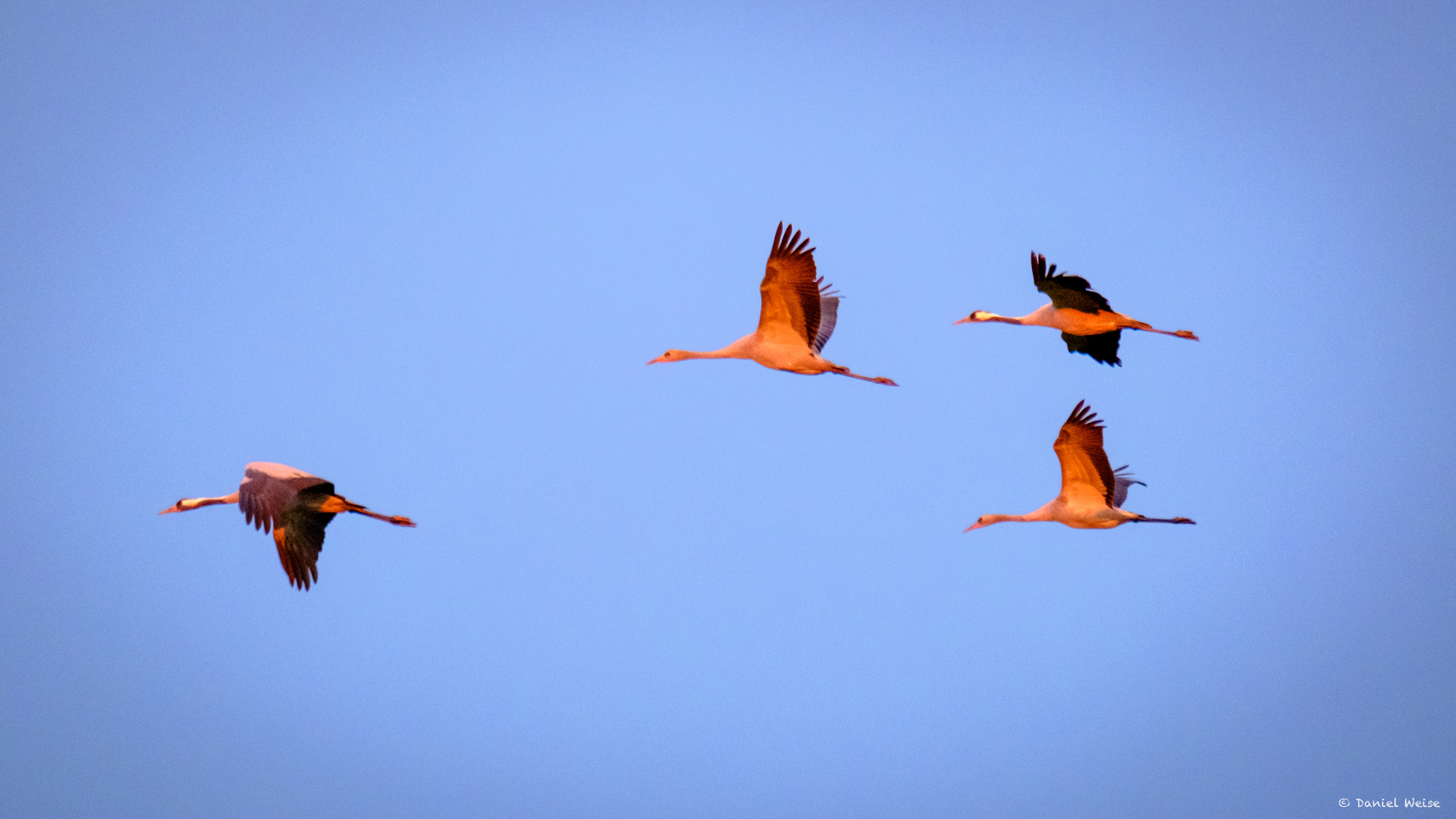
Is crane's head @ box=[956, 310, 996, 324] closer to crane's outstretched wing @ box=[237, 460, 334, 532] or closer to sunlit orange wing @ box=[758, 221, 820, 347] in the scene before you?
sunlit orange wing @ box=[758, 221, 820, 347]

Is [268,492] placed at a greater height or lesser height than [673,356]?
lesser

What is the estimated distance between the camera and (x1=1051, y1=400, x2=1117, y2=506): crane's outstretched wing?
21.0m

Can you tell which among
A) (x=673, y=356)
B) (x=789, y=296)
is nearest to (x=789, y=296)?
(x=789, y=296)

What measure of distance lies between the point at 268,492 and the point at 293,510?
319 mm

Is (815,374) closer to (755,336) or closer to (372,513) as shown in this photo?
(755,336)

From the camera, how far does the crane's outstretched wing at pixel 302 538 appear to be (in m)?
17.0

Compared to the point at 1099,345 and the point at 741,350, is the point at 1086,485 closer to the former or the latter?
the point at 1099,345

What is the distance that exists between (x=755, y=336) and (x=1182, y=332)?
605cm

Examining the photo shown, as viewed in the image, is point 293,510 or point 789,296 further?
point 789,296

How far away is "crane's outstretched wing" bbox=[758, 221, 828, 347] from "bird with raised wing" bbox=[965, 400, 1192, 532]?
3314 mm

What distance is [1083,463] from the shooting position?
21.2 m

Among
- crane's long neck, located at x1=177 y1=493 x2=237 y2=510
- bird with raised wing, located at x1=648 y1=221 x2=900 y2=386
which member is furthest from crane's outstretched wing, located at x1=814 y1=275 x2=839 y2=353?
crane's long neck, located at x1=177 y1=493 x2=237 y2=510

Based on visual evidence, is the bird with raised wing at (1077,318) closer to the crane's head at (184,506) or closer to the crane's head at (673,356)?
the crane's head at (673,356)

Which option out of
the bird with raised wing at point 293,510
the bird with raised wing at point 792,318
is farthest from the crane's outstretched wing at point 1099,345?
the bird with raised wing at point 293,510
